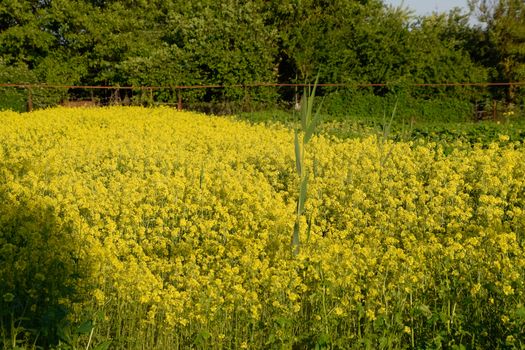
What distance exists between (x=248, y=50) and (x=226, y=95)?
115 inches

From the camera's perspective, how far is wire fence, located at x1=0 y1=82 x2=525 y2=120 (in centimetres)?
2291

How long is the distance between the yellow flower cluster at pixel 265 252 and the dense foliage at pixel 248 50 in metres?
15.4

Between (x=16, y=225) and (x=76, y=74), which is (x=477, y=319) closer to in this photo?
(x=16, y=225)

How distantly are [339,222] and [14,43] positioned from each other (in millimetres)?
28791

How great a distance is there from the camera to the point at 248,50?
2670 centimetres

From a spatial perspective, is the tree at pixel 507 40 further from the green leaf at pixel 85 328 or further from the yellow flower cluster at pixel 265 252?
the green leaf at pixel 85 328

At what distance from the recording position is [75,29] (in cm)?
3338

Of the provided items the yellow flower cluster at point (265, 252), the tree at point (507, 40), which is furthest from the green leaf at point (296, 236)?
the tree at point (507, 40)

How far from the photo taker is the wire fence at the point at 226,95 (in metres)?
22.9

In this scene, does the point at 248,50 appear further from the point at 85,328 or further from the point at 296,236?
the point at 85,328

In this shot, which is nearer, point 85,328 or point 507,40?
point 85,328

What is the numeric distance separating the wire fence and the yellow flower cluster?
42.2 feet

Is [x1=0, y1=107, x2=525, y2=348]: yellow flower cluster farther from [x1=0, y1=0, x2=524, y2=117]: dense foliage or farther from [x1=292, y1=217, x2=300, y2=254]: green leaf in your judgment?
[x1=0, y1=0, x2=524, y2=117]: dense foliage

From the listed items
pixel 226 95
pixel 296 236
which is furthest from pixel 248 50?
pixel 296 236
